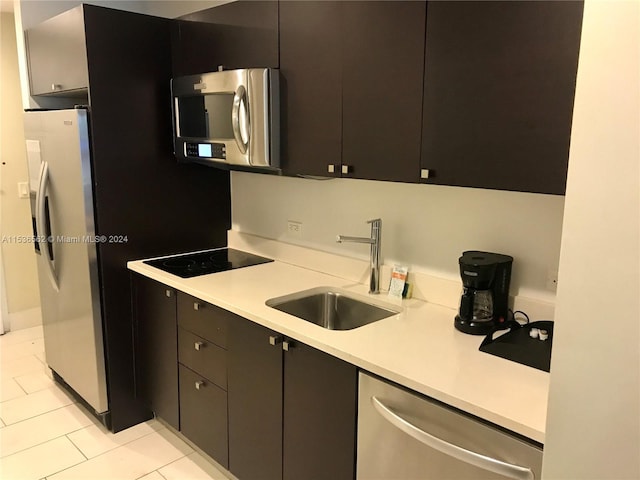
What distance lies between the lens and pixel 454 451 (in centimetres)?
137

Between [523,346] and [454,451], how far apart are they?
19.3 inches

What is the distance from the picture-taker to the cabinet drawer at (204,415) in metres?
2.32

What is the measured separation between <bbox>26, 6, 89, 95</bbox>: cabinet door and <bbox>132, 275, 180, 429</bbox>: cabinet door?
3.43 ft

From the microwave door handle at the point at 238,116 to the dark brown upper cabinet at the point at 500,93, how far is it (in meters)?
0.83

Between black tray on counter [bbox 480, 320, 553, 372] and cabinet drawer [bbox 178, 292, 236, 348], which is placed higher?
black tray on counter [bbox 480, 320, 553, 372]

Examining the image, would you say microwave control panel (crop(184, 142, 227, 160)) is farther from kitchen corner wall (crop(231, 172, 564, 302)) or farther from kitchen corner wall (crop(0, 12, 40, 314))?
kitchen corner wall (crop(0, 12, 40, 314))

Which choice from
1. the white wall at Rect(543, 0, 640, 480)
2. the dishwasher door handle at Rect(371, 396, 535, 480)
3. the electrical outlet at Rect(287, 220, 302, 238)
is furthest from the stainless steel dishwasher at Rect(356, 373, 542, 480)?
the electrical outlet at Rect(287, 220, 302, 238)

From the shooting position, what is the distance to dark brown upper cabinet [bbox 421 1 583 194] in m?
1.41

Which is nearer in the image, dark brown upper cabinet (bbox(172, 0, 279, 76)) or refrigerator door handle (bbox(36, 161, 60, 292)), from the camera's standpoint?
dark brown upper cabinet (bbox(172, 0, 279, 76))

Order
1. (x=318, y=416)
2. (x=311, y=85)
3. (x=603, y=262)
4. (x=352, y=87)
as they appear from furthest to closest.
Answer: (x=311, y=85) < (x=352, y=87) < (x=318, y=416) < (x=603, y=262)

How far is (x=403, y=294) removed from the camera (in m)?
2.24

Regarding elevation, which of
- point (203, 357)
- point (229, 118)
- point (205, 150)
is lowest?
point (203, 357)

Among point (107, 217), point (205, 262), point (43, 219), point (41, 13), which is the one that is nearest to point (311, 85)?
point (205, 262)

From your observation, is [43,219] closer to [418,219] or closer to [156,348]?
[156,348]
